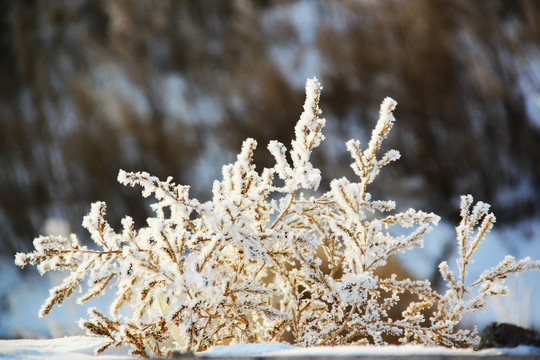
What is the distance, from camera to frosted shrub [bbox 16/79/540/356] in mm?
986

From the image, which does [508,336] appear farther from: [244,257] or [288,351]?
[244,257]

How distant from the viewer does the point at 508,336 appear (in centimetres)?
73

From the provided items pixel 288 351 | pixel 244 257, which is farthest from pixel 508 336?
pixel 244 257

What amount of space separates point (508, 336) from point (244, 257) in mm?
624

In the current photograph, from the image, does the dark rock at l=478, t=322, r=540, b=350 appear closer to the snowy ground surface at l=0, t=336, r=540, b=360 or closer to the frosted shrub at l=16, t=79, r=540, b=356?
the snowy ground surface at l=0, t=336, r=540, b=360

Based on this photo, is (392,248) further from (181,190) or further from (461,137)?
(461,137)

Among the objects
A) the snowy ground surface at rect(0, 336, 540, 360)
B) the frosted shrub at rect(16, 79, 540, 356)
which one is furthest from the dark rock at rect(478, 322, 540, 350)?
the frosted shrub at rect(16, 79, 540, 356)

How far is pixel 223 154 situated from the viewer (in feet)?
10.7

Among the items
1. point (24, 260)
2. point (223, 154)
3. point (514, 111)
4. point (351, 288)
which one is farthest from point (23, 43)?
point (514, 111)

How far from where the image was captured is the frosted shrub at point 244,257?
99 centimetres

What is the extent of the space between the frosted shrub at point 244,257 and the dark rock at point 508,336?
269mm

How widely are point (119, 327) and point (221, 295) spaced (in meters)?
0.31

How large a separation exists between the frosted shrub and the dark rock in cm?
27

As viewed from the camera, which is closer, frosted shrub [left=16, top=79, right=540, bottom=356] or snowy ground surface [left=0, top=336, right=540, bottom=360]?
snowy ground surface [left=0, top=336, right=540, bottom=360]
